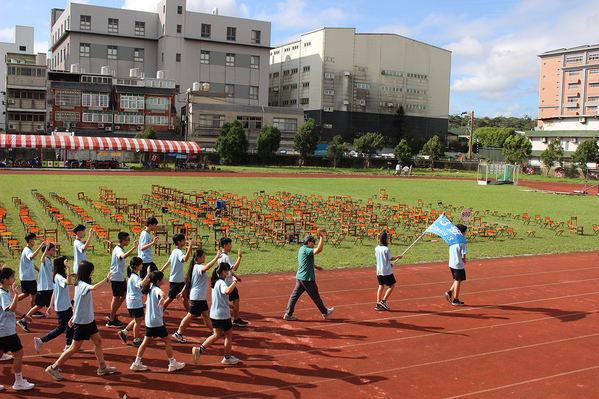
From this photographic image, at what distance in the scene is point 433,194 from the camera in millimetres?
38469

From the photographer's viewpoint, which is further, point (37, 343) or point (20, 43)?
point (20, 43)

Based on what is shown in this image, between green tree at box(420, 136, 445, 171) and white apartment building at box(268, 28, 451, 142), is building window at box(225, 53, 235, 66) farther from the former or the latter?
green tree at box(420, 136, 445, 171)

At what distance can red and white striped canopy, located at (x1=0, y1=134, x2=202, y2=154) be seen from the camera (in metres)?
54.3

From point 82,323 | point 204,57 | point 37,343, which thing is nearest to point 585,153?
point 204,57

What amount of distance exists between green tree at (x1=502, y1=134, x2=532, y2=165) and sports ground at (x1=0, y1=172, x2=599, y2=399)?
206 ft

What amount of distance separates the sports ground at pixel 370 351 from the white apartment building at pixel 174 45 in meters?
82.8

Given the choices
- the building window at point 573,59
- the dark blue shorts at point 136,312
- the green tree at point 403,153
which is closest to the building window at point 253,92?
the green tree at point 403,153

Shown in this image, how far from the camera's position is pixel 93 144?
57.0 m

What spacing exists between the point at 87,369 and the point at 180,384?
1.61 meters

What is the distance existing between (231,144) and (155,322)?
61.6 metres

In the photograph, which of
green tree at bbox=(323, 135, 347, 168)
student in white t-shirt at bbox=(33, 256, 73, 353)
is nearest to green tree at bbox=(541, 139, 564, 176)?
green tree at bbox=(323, 135, 347, 168)

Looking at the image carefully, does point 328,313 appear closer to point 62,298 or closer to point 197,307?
point 197,307

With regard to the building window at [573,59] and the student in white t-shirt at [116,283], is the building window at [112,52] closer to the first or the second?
the student in white t-shirt at [116,283]

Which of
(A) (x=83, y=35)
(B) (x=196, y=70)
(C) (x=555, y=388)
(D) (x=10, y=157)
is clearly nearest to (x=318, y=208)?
(C) (x=555, y=388)
